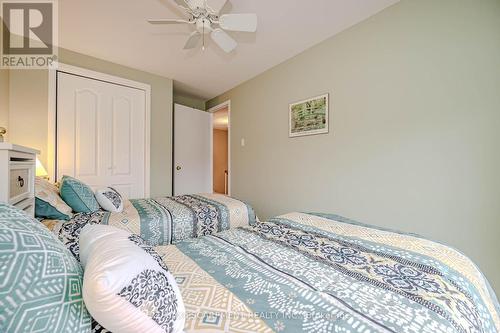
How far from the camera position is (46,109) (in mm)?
2420

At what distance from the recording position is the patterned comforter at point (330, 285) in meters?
0.59

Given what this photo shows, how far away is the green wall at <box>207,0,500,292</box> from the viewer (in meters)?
1.44

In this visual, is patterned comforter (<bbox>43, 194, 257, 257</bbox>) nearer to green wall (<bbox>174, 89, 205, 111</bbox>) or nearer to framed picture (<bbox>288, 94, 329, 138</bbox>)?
framed picture (<bbox>288, 94, 329, 138</bbox>)

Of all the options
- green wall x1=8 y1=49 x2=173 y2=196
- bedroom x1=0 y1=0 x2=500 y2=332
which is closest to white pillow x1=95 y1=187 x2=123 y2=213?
bedroom x1=0 y1=0 x2=500 y2=332

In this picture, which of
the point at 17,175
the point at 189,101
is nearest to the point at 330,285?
the point at 17,175

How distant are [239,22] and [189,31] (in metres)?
0.77

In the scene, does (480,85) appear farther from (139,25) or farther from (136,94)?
(136,94)

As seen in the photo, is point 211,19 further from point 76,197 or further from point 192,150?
point 192,150

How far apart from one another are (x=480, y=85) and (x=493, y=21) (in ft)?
1.35

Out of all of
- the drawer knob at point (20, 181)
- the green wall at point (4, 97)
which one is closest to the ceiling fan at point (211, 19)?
the drawer knob at point (20, 181)

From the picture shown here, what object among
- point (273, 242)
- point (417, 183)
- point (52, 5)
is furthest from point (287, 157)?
point (52, 5)

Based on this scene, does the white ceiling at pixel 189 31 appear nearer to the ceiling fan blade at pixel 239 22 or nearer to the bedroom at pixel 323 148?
the bedroom at pixel 323 148

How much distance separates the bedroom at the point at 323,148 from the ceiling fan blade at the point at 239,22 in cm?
17

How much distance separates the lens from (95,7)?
6.05ft
